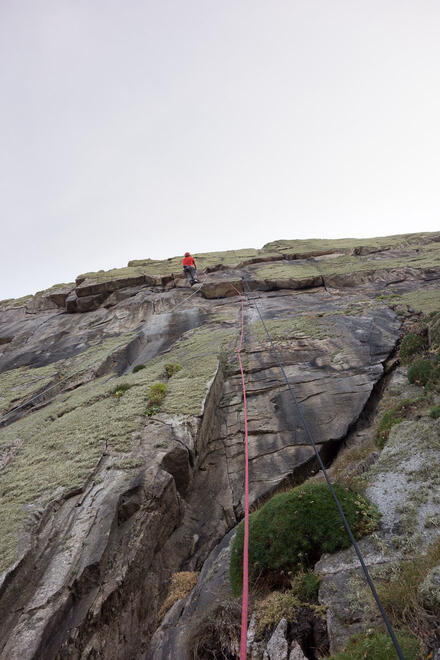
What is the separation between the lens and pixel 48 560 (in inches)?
290

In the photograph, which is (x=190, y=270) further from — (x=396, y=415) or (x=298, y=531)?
(x=298, y=531)

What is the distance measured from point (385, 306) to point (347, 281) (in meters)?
7.85

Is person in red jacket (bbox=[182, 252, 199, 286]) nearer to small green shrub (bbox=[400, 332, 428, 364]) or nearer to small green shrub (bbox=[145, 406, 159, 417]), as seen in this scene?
small green shrub (bbox=[145, 406, 159, 417])

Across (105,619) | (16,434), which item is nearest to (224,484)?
(105,619)

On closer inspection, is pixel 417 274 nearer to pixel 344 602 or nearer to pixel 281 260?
pixel 281 260

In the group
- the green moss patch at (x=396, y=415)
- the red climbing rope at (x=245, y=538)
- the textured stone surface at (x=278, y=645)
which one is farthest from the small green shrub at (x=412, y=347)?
the textured stone surface at (x=278, y=645)

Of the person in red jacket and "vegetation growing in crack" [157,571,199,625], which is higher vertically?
the person in red jacket

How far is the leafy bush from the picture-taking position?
253 inches

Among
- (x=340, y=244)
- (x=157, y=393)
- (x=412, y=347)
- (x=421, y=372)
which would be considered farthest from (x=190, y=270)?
(x=421, y=372)

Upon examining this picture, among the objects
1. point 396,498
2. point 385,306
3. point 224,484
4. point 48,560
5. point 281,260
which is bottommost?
point 224,484

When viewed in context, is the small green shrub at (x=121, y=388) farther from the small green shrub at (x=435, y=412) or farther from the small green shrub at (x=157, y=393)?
the small green shrub at (x=435, y=412)

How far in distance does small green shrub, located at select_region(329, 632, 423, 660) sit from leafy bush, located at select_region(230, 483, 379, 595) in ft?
6.61

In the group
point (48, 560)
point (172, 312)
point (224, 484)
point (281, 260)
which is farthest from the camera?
point (281, 260)

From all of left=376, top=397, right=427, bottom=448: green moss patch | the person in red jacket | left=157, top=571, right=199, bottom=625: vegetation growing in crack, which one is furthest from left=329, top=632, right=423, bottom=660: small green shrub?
the person in red jacket
